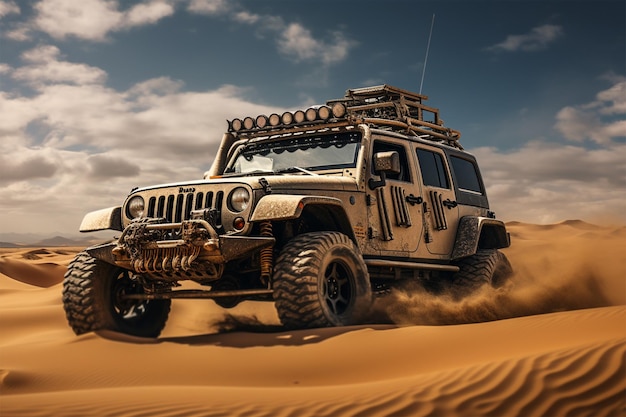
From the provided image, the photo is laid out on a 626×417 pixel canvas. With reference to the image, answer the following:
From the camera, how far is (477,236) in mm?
9242

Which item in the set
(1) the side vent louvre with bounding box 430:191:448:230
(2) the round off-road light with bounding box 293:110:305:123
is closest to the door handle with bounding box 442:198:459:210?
(1) the side vent louvre with bounding box 430:191:448:230

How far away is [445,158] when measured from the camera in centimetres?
944

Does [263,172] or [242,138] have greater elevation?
[242,138]

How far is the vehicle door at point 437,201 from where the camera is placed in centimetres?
861

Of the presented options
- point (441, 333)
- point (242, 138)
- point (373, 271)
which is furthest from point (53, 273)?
point (441, 333)

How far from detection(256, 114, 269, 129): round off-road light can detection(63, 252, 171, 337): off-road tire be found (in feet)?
7.52

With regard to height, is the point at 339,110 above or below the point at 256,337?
above

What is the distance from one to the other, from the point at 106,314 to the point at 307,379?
9.41 ft

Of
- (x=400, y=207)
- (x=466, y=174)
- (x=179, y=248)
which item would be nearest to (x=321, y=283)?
(x=179, y=248)

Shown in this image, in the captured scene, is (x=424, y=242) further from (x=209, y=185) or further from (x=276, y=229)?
(x=209, y=185)

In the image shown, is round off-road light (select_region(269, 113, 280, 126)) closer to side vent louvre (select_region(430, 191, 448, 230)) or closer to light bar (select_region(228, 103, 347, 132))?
light bar (select_region(228, 103, 347, 132))

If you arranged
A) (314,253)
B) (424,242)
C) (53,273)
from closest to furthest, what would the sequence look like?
(314,253), (424,242), (53,273)

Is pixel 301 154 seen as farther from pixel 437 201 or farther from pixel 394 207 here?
pixel 437 201

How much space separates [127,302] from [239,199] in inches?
73.8
